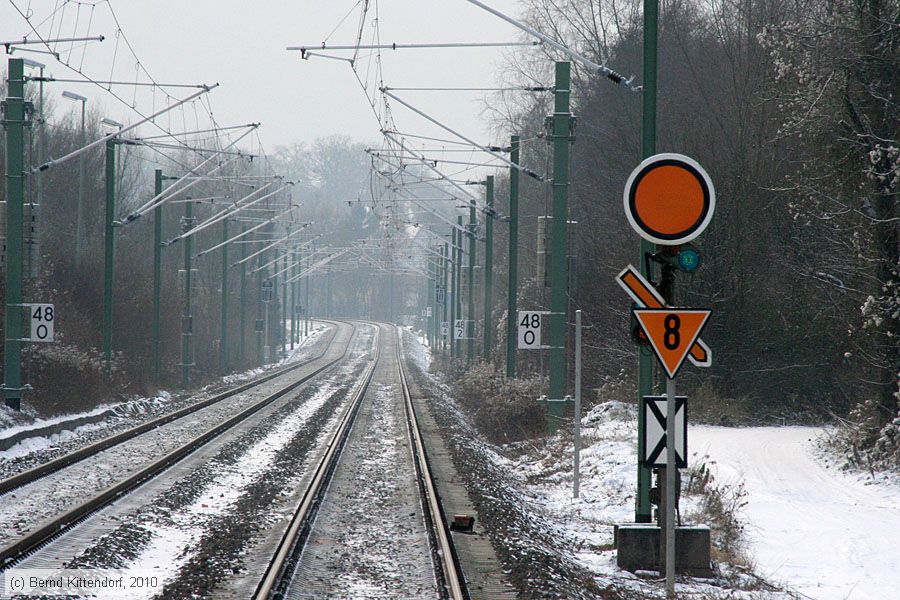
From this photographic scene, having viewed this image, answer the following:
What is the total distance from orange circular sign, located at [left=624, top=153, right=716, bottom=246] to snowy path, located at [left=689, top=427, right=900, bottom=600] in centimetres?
374

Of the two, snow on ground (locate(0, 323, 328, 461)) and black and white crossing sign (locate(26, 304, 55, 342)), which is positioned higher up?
black and white crossing sign (locate(26, 304, 55, 342))

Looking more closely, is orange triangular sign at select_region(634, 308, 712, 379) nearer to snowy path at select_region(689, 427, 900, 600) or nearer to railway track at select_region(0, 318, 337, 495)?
snowy path at select_region(689, 427, 900, 600)

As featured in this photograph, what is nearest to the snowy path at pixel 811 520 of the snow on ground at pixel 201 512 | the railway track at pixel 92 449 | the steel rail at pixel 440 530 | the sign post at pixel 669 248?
the sign post at pixel 669 248

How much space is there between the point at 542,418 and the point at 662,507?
15.7 m

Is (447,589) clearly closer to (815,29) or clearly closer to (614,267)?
(815,29)

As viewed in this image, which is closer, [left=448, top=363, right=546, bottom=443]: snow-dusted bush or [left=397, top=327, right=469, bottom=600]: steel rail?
[left=397, top=327, right=469, bottom=600]: steel rail

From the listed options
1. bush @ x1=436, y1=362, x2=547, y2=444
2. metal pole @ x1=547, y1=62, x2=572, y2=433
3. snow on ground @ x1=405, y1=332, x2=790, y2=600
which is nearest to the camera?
snow on ground @ x1=405, y1=332, x2=790, y2=600

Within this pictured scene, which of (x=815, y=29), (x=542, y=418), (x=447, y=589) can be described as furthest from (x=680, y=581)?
(x=542, y=418)

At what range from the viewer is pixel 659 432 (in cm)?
961

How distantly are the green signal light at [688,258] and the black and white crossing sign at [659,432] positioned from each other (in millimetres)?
1429


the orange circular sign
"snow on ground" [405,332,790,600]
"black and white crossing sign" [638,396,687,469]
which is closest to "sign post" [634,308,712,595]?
the orange circular sign

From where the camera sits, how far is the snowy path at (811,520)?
33.8 feet

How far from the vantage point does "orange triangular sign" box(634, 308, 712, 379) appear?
8570 mm

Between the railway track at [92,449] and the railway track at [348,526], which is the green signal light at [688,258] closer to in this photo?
the railway track at [348,526]
